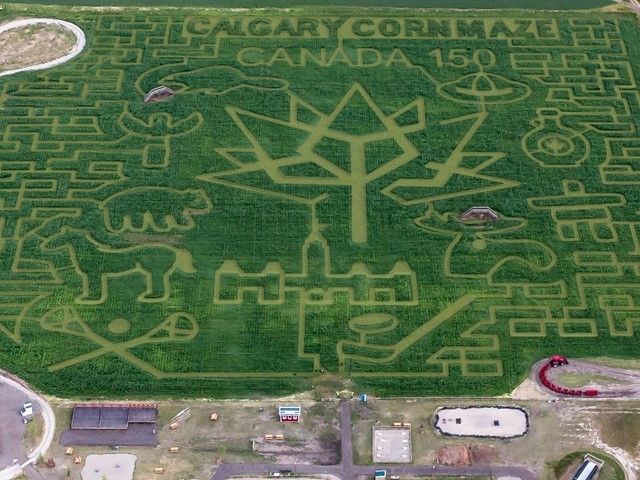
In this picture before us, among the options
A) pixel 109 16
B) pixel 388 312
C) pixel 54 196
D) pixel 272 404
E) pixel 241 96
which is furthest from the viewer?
pixel 109 16

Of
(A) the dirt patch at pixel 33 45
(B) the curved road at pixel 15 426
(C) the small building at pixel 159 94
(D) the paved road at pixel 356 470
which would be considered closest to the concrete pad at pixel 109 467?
(B) the curved road at pixel 15 426

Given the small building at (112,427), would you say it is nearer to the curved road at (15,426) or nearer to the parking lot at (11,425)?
the curved road at (15,426)

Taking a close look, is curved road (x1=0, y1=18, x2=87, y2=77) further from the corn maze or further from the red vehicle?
the red vehicle

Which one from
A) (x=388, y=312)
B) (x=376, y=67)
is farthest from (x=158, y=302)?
(x=376, y=67)

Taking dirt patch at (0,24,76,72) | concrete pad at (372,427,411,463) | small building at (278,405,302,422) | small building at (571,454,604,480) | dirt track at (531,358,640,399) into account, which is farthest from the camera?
dirt patch at (0,24,76,72)

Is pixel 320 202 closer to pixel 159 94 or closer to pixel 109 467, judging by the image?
pixel 159 94

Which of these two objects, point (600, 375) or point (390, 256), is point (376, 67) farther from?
point (600, 375)

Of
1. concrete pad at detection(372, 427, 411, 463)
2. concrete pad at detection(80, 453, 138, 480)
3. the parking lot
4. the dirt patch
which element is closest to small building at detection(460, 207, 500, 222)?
concrete pad at detection(372, 427, 411, 463)
